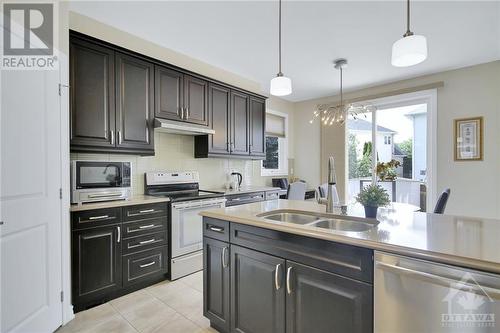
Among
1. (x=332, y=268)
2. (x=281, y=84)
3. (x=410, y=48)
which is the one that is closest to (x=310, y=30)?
(x=281, y=84)

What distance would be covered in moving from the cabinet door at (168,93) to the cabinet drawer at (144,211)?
1.06m

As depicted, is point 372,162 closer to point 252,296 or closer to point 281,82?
point 281,82

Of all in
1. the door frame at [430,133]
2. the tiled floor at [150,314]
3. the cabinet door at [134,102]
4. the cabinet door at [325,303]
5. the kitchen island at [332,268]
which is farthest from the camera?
the door frame at [430,133]

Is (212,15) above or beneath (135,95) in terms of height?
above

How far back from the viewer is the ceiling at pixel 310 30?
2316mm

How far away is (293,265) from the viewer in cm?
140

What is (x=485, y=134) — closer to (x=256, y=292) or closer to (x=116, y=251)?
(x=256, y=292)

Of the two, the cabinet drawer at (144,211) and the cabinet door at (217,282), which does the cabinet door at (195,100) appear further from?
the cabinet door at (217,282)

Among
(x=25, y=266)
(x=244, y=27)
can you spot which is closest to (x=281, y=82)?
(x=244, y=27)

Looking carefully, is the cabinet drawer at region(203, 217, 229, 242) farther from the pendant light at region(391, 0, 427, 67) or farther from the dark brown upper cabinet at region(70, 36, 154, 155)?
the pendant light at region(391, 0, 427, 67)

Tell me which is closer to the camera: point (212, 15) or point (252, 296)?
point (252, 296)

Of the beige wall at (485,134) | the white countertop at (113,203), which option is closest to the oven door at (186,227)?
the white countertop at (113,203)

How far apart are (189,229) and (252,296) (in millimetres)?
1562

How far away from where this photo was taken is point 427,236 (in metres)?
1.20
